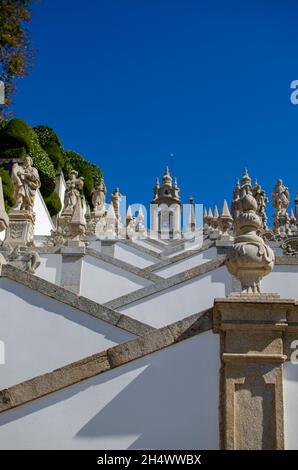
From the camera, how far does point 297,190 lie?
28.8 m

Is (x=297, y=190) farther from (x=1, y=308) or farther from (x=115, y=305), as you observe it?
(x=1, y=308)

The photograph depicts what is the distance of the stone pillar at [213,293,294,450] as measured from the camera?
499cm

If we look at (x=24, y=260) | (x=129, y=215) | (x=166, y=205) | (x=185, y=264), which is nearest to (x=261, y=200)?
(x=129, y=215)

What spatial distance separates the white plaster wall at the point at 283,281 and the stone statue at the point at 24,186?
24.4ft

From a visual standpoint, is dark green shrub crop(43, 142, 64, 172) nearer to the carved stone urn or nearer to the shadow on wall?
the shadow on wall

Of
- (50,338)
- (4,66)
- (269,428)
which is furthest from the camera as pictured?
(4,66)

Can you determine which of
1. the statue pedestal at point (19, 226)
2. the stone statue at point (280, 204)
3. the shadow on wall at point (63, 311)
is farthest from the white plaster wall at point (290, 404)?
the stone statue at point (280, 204)

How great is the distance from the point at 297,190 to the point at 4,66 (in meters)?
17.4

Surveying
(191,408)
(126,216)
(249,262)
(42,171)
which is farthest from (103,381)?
(126,216)

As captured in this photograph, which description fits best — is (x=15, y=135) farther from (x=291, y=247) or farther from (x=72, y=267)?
(x=291, y=247)

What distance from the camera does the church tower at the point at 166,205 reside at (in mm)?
70062

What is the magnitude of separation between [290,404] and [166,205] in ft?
223

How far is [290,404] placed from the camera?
16.8ft

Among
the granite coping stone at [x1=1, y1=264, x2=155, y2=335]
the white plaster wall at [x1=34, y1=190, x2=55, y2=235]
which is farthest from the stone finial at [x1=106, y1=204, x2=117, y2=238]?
the granite coping stone at [x1=1, y1=264, x2=155, y2=335]
